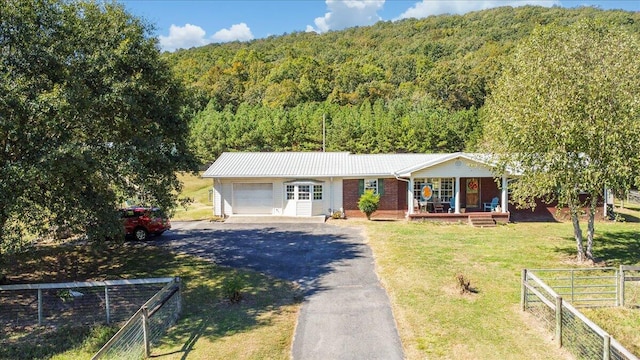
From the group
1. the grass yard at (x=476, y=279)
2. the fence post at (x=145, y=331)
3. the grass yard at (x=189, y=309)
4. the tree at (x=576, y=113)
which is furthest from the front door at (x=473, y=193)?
the fence post at (x=145, y=331)

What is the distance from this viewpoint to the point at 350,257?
17641 mm

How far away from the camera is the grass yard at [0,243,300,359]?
10.1m

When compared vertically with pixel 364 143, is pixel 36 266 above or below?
below

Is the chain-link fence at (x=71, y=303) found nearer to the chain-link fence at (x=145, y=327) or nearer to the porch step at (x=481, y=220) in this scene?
the chain-link fence at (x=145, y=327)

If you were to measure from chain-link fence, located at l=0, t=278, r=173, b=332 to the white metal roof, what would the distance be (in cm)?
1305

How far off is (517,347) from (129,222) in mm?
17071

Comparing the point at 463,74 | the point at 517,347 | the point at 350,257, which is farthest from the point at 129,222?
the point at 463,74

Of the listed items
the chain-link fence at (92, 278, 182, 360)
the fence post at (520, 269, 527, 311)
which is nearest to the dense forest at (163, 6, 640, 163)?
the chain-link fence at (92, 278, 182, 360)

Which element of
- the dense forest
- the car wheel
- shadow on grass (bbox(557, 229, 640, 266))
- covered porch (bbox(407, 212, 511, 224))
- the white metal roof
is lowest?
shadow on grass (bbox(557, 229, 640, 266))

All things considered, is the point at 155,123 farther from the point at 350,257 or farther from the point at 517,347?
the point at 517,347

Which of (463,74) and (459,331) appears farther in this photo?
(463,74)

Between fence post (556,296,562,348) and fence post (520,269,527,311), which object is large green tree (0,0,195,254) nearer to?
fence post (520,269,527,311)

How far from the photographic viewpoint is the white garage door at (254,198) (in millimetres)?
27109

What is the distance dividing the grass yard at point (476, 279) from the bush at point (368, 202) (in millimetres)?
1058
